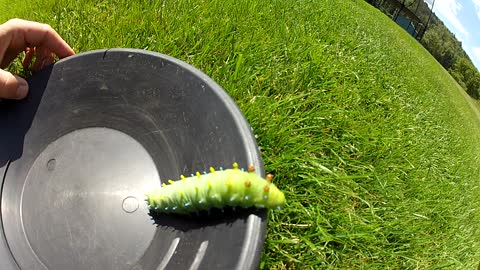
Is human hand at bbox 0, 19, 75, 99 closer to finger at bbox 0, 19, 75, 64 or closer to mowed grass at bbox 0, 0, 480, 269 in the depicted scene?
finger at bbox 0, 19, 75, 64

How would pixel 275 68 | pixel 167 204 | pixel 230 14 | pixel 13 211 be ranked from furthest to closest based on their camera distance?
pixel 230 14
pixel 275 68
pixel 13 211
pixel 167 204

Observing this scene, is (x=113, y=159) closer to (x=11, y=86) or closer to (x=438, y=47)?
(x=11, y=86)

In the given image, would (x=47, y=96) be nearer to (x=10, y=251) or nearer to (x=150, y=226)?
(x=10, y=251)

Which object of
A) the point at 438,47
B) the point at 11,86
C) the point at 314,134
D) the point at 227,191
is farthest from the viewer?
the point at 438,47

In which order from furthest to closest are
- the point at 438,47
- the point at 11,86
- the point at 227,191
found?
1. the point at 438,47
2. the point at 11,86
3. the point at 227,191

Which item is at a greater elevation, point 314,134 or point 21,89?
point 314,134

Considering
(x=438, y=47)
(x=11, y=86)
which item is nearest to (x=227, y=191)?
(x=11, y=86)

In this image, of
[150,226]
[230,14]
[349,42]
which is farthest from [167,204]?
[349,42]

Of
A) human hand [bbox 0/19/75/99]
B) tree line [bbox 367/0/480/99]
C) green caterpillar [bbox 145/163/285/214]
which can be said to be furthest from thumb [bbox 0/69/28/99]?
tree line [bbox 367/0/480/99]
